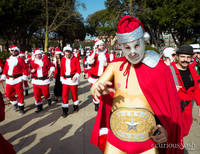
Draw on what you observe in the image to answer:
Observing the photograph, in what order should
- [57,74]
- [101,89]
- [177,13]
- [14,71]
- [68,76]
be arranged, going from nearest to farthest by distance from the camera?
[101,89]
[68,76]
[14,71]
[57,74]
[177,13]

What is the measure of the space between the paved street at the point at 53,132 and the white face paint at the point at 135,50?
7.94 ft

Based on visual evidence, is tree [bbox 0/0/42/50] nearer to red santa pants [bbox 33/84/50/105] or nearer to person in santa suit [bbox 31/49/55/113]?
person in santa suit [bbox 31/49/55/113]

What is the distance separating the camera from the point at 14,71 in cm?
531

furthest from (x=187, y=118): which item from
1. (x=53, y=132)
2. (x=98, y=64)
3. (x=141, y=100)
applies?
(x=98, y=64)

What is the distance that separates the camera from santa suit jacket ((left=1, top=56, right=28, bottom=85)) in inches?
207

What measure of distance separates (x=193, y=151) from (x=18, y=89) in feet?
16.5

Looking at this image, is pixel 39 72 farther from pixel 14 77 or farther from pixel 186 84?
pixel 186 84

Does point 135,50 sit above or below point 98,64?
above

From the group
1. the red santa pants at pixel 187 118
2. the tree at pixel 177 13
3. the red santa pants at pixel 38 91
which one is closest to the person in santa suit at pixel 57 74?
the red santa pants at pixel 38 91

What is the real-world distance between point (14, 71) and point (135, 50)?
188 inches

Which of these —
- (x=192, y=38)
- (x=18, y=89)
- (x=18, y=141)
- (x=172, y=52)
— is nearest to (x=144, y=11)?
(x=192, y=38)

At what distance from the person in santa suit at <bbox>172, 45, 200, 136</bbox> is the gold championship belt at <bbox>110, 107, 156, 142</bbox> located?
59.6 inches

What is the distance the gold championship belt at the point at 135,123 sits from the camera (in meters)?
1.71

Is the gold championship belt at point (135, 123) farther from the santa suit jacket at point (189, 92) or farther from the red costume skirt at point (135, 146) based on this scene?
the santa suit jacket at point (189, 92)
